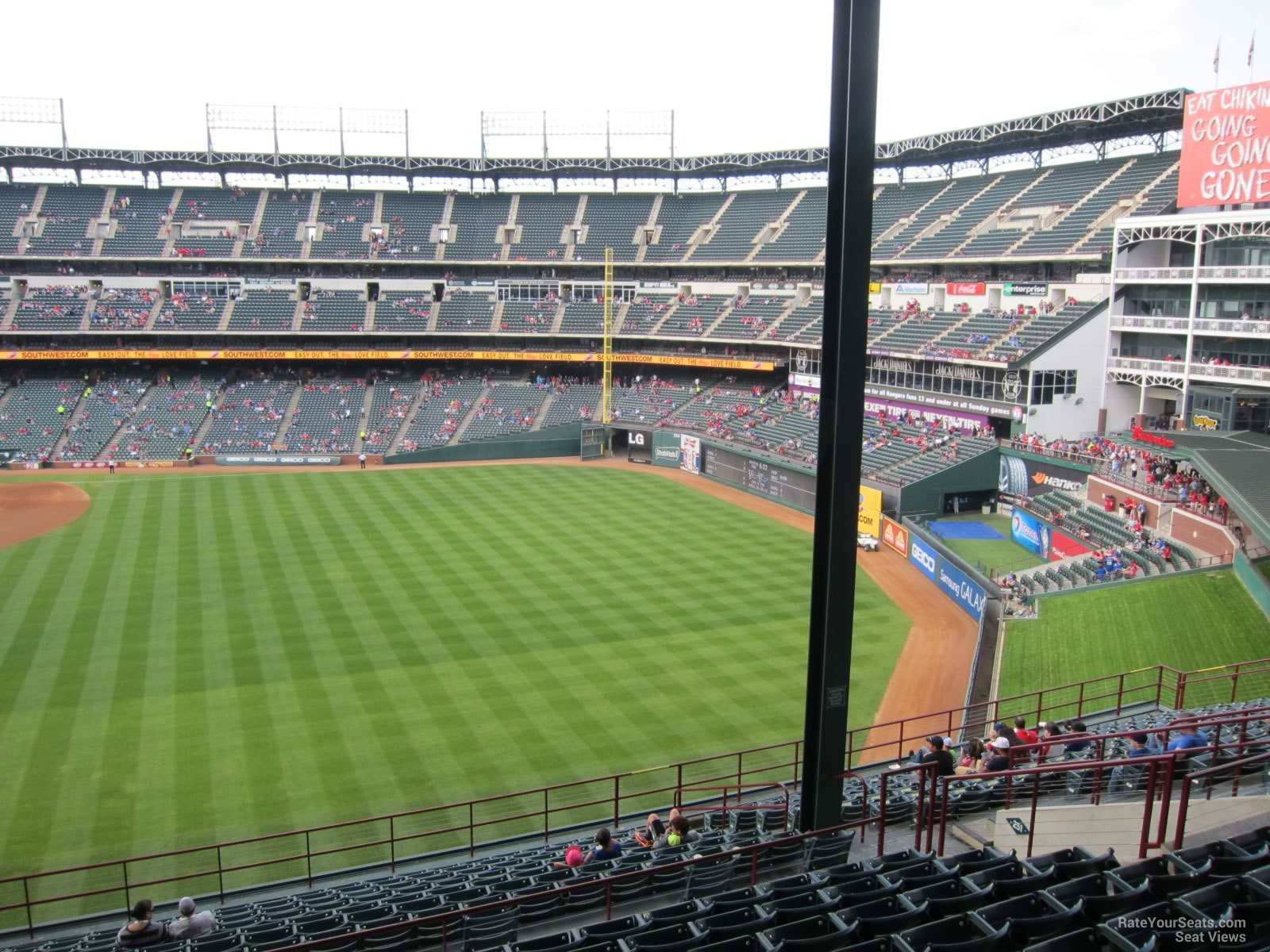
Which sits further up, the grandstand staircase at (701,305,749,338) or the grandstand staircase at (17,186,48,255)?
the grandstand staircase at (17,186,48,255)

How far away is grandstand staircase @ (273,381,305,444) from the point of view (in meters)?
54.9

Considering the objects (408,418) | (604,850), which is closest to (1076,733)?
(604,850)

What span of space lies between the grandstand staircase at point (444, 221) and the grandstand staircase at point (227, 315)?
1231cm

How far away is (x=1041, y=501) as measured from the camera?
3478 centimetres

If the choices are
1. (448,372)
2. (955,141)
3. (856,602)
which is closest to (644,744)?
(856,602)

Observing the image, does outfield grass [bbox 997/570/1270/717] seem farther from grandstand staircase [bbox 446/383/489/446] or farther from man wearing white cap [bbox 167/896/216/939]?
grandstand staircase [bbox 446/383/489/446]

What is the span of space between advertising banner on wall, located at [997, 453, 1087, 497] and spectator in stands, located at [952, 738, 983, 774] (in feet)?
80.6

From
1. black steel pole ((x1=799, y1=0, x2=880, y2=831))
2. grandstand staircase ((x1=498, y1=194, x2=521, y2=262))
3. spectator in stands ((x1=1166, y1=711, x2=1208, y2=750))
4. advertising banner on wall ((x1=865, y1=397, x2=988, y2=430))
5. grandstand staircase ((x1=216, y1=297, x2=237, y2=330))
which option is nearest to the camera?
black steel pole ((x1=799, y1=0, x2=880, y2=831))

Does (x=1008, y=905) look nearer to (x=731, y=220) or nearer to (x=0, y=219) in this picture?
(x=731, y=220)

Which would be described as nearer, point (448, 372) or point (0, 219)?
point (0, 219)

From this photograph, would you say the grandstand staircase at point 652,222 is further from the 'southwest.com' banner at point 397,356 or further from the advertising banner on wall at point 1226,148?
the advertising banner on wall at point 1226,148

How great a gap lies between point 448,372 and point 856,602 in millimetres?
41594

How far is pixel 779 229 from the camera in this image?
6112cm

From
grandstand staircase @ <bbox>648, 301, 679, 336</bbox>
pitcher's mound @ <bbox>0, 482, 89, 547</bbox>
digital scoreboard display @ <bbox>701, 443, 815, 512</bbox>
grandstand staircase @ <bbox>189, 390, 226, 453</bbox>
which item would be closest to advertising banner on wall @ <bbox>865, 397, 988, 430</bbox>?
digital scoreboard display @ <bbox>701, 443, 815, 512</bbox>
